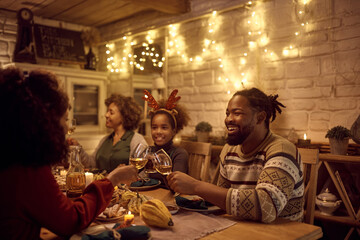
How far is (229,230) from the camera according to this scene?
3.71 feet

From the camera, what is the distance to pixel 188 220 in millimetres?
1215

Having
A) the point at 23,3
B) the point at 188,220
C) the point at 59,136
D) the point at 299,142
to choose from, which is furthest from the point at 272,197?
the point at 23,3

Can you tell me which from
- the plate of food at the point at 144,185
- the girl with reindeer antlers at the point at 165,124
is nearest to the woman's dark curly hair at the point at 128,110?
the girl with reindeer antlers at the point at 165,124

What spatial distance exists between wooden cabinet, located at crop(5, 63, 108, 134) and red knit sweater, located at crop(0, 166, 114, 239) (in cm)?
328

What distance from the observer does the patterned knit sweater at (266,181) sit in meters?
1.21

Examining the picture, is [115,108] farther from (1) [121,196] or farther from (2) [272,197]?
(2) [272,197]

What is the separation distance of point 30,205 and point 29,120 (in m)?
0.26

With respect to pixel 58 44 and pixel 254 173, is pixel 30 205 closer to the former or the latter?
pixel 254 173

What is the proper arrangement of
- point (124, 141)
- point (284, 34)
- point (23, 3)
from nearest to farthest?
1. point (284, 34)
2. point (124, 141)
3. point (23, 3)

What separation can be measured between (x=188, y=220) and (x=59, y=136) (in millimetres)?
577

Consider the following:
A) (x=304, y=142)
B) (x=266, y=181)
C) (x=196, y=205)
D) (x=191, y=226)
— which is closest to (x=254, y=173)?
(x=266, y=181)

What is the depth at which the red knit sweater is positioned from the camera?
0.93 metres

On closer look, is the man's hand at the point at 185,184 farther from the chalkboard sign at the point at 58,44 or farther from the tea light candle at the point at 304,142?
the chalkboard sign at the point at 58,44

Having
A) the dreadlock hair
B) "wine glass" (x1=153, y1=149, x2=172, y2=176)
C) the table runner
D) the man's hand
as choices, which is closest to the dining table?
the table runner
